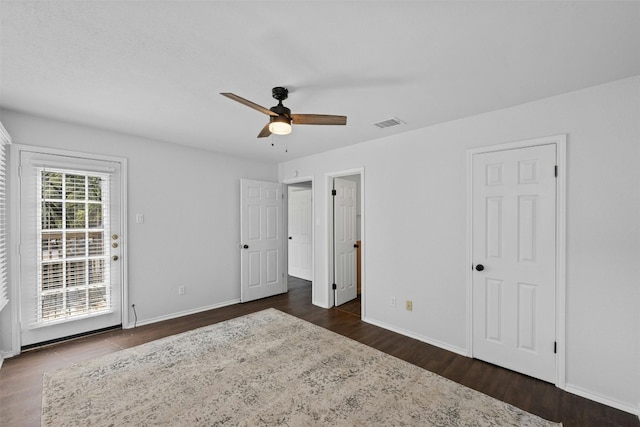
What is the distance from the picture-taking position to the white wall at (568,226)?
2086 mm

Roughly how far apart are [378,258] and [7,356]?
4116 millimetres

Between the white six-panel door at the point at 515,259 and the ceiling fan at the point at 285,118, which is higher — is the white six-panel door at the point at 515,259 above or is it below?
below

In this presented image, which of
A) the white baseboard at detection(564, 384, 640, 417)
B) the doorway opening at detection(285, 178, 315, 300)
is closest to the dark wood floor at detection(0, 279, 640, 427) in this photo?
the white baseboard at detection(564, 384, 640, 417)

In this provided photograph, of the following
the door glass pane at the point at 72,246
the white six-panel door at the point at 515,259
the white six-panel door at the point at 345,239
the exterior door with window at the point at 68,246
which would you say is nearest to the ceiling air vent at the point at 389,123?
the white six-panel door at the point at 515,259

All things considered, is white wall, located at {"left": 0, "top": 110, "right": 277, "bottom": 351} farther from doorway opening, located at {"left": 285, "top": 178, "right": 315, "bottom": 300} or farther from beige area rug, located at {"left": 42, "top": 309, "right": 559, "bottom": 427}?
doorway opening, located at {"left": 285, "top": 178, "right": 315, "bottom": 300}

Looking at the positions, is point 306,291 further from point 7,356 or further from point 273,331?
point 7,356

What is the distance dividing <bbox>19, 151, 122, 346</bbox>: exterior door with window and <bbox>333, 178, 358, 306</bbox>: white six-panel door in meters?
2.99

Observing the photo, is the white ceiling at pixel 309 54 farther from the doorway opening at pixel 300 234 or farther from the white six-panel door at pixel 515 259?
the doorway opening at pixel 300 234

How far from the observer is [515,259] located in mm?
2596

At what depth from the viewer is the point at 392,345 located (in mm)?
3137

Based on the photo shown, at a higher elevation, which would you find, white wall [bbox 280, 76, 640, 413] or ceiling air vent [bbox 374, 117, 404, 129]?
ceiling air vent [bbox 374, 117, 404, 129]

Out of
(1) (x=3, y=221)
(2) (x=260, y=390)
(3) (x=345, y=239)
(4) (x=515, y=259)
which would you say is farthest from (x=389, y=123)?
(1) (x=3, y=221)

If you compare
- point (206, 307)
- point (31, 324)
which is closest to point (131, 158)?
point (31, 324)

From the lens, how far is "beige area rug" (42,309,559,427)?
1965 millimetres
